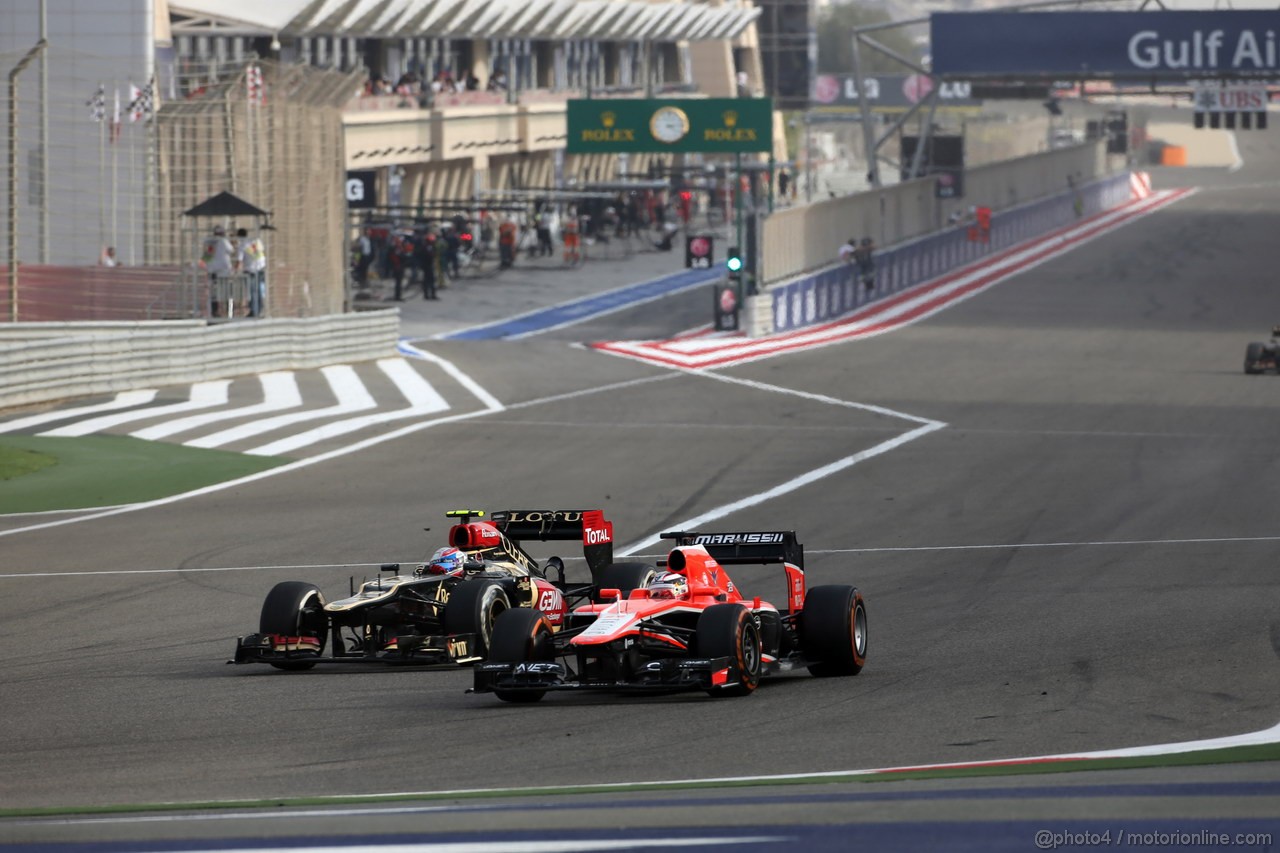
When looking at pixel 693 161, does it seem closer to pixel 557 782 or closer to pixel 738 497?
pixel 738 497

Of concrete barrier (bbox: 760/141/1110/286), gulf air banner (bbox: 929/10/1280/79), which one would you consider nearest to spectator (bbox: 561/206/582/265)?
concrete barrier (bbox: 760/141/1110/286)

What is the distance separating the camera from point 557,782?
860 centimetres

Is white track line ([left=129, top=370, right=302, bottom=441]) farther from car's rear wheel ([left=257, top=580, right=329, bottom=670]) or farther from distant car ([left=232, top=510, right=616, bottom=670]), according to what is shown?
car's rear wheel ([left=257, top=580, right=329, bottom=670])

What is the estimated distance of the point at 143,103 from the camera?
113 ft

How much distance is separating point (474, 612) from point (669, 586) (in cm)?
149

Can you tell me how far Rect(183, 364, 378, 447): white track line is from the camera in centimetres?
2611

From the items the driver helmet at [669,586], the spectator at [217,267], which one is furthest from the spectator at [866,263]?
the driver helmet at [669,586]

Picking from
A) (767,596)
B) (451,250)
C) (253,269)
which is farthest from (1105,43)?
(767,596)

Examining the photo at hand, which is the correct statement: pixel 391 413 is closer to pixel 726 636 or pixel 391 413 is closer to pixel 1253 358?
pixel 1253 358

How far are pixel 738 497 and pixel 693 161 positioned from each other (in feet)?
232

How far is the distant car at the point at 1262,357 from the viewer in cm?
3491

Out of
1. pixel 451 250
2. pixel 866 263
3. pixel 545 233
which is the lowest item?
pixel 866 263

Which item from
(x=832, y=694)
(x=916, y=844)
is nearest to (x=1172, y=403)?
(x=832, y=694)

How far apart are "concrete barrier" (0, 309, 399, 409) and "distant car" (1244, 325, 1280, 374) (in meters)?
16.4
